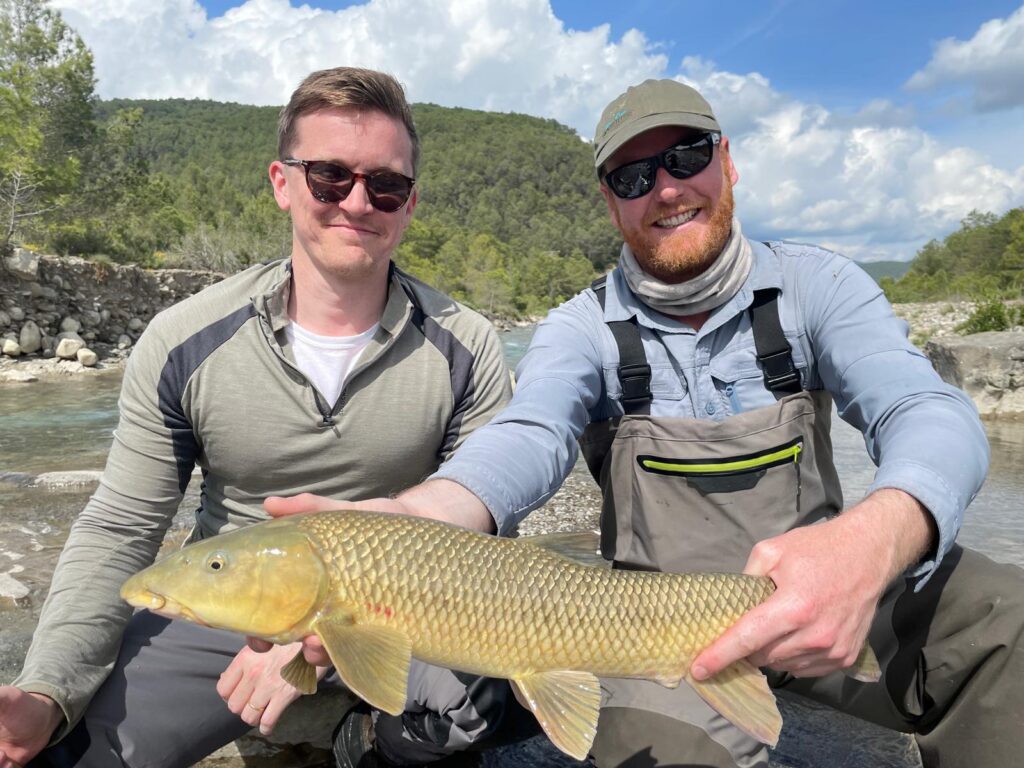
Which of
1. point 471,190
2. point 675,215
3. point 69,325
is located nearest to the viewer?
point 675,215

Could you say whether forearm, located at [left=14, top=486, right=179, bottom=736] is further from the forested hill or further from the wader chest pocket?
the forested hill

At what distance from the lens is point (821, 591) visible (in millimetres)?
1928

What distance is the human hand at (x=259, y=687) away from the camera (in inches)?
106

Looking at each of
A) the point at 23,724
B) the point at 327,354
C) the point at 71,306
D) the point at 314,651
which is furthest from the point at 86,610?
the point at 71,306

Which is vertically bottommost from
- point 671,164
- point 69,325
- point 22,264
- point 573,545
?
point 69,325

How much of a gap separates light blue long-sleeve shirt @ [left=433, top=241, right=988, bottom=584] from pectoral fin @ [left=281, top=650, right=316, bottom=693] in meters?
0.71

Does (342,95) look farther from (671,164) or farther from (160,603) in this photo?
(160,603)

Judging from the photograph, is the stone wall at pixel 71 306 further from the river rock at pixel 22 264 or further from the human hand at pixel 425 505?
the human hand at pixel 425 505

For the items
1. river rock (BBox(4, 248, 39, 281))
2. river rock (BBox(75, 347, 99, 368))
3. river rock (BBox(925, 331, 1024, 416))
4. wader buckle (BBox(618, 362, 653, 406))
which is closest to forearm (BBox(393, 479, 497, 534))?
wader buckle (BBox(618, 362, 653, 406))

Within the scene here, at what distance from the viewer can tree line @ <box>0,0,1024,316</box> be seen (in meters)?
32.2

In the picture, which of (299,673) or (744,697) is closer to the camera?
(744,697)

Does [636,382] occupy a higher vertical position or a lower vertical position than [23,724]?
higher

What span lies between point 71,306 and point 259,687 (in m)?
24.7

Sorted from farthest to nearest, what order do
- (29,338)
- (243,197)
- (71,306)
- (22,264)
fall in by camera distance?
(243,197) < (71,306) < (22,264) < (29,338)
